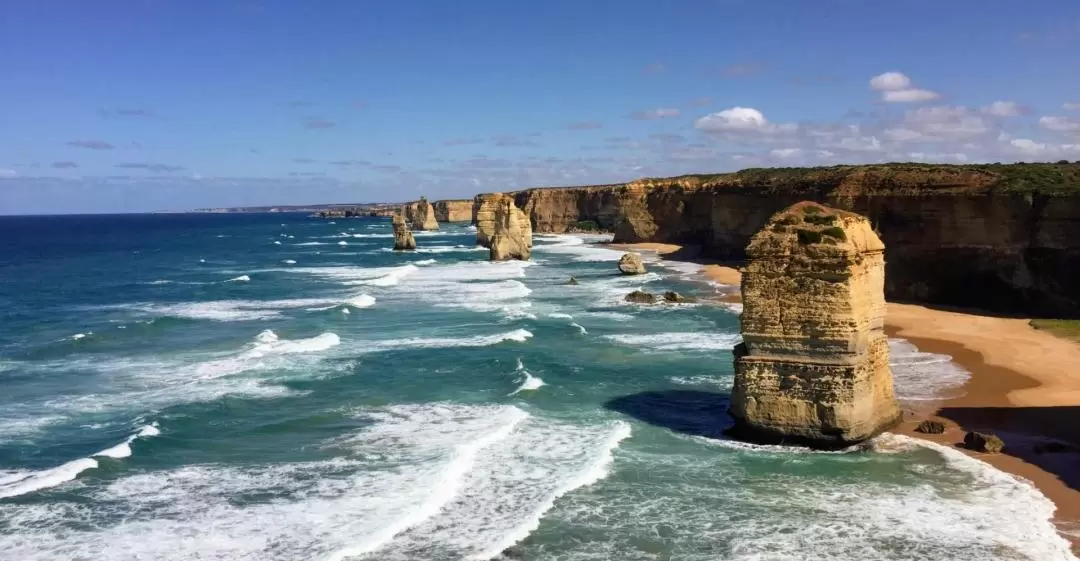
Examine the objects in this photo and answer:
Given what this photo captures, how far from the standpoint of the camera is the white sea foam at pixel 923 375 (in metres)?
22.4

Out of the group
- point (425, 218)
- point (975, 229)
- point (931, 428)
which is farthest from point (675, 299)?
point (425, 218)

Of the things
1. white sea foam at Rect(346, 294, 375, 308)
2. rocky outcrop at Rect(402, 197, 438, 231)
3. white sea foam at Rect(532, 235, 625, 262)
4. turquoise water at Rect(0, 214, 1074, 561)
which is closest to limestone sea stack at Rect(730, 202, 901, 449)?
turquoise water at Rect(0, 214, 1074, 561)

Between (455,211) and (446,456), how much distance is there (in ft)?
547

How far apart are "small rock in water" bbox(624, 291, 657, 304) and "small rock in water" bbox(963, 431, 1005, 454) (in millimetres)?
23625

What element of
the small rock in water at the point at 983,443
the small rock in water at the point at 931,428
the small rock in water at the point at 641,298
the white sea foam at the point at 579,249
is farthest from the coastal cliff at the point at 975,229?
the white sea foam at the point at 579,249

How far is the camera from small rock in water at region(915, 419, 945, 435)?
61.6ft

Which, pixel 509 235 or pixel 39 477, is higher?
pixel 509 235

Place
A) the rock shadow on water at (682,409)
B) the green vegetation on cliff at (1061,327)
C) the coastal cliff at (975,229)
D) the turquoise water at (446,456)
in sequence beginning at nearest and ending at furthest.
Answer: the turquoise water at (446,456)
the rock shadow on water at (682,409)
the green vegetation on cliff at (1061,327)
the coastal cliff at (975,229)

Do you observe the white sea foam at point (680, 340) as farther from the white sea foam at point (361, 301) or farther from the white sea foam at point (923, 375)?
the white sea foam at point (361, 301)

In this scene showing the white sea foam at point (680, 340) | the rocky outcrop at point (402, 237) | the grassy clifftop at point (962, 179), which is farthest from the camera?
the rocky outcrop at point (402, 237)

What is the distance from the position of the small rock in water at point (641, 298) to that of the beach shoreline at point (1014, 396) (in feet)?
36.8

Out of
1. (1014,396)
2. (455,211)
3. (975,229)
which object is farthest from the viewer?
(455,211)

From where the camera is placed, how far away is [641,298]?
138ft

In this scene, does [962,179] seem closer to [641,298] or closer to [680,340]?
[641,298]
